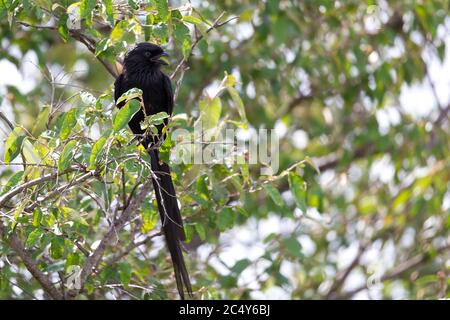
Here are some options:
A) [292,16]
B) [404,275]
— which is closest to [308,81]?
[292,16]

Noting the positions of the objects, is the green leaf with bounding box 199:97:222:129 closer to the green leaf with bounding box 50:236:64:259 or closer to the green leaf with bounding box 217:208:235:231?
the green leaf with bounding box 217:208:235:231

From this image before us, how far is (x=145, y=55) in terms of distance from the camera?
4.28 meters

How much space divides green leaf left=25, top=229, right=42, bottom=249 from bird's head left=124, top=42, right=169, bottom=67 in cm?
132

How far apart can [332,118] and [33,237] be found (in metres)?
3.72

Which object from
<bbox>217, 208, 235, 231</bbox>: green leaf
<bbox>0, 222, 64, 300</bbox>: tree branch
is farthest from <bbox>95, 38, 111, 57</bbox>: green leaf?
<bbox>217, 208, 235, 231</bbox>: green leaf

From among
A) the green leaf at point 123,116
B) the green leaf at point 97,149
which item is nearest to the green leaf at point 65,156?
the green leaf at point 97,149

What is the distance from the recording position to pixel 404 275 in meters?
6.32

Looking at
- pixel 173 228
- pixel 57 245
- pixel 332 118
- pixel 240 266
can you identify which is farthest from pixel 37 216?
pixel 332 118

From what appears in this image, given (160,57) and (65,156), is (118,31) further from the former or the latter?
(160,57)

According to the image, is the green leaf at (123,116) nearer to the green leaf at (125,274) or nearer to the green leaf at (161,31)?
the green leaf at (161,31)

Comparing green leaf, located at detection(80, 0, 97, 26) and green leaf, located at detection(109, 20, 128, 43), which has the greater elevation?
green leaf, located at detection(109, 20, 128, 43)

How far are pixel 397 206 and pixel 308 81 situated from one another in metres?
1.18

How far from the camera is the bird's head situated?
14.0ft
